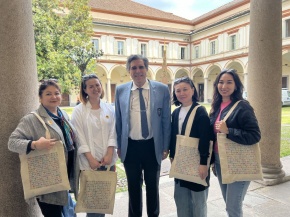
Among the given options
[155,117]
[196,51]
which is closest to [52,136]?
[155,117]

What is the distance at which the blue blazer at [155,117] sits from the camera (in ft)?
8.63

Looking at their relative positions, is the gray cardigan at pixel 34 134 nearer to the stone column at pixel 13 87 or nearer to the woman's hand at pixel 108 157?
the stone column at pixel 13 87

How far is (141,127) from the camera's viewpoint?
8.68 feet

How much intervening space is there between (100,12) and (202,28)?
45.3ft

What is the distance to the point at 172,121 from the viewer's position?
2.58 metres

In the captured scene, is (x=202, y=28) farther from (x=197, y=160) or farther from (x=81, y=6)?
(x=197, y=160)

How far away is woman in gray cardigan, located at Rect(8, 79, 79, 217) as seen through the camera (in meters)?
2.03

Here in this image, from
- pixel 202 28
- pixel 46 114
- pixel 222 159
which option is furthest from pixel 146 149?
pixel 202 28

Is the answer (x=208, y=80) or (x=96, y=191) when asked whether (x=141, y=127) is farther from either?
(x=208, y=80)

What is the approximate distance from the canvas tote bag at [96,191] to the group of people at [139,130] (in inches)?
3.3

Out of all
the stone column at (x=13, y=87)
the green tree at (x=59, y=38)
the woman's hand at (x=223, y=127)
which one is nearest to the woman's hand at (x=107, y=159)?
the stone column at (x=13, y=87)

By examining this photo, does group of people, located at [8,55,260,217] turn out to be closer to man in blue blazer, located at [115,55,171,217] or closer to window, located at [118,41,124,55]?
man in blue blazer, located at [115,55,171,217]

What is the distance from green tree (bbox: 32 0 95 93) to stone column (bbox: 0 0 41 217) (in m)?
7.09

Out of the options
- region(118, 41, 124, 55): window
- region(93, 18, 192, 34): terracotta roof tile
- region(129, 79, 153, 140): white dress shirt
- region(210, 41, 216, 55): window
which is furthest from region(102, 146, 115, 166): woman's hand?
region(210, 41, 216, 55): window
